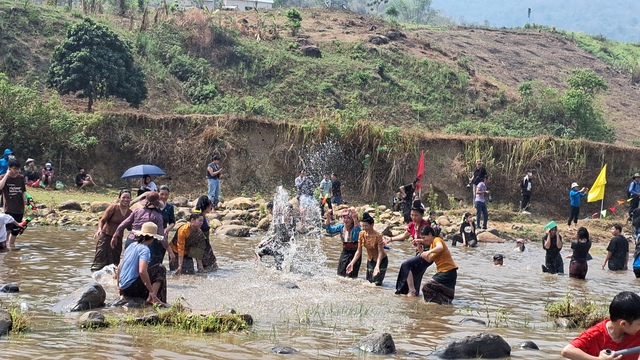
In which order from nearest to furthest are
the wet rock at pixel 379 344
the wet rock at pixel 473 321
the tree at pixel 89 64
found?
the wet rock at pixel 379 344 < the wet rock at pixel 473 321 < the tree at pixel 89 64

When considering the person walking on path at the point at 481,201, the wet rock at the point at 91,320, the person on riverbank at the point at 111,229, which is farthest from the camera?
the person walking on path at the point at 481,201

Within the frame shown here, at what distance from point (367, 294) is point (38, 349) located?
5.87 metres

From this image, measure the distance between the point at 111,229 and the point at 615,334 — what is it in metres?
8.97

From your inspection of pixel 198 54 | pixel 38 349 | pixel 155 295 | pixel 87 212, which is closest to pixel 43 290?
pixel 155 295

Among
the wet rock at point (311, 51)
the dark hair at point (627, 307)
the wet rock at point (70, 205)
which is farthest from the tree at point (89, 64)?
the dark hair at point (627, 307)

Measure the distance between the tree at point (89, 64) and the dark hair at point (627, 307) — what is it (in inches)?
1145

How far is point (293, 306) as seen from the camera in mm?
11461

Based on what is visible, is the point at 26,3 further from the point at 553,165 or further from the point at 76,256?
the point at 76,256

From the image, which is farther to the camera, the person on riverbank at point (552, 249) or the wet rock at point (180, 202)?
the wet rock at point (180, 202)

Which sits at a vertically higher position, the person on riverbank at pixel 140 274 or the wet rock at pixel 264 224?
the person on riverbank at pixel 140 274

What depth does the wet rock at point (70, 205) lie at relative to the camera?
21734 millimetres

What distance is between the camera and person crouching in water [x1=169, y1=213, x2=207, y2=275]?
13367 millimetres

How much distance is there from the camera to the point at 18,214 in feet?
49.6

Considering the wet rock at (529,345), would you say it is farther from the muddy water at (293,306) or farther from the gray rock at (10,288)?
the gray rock at (10,288)
